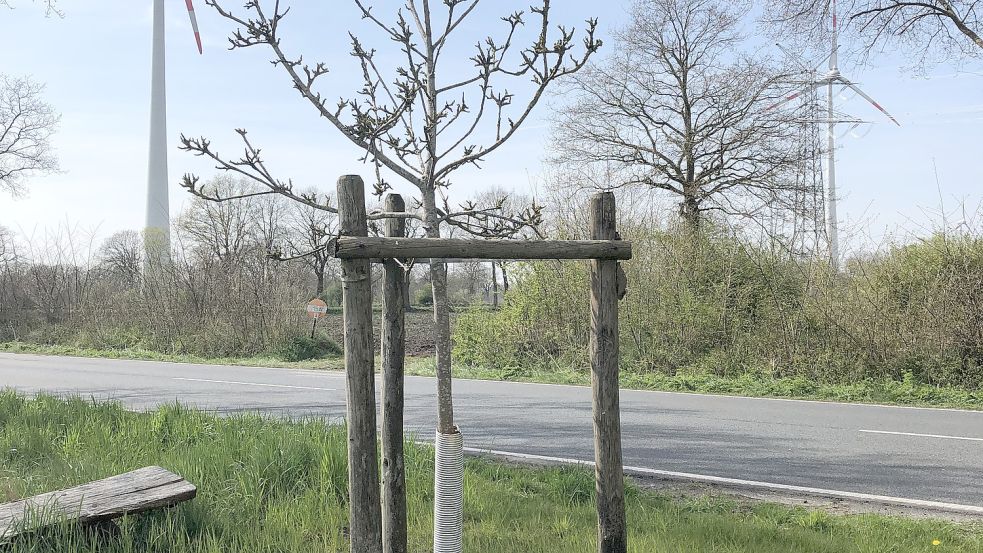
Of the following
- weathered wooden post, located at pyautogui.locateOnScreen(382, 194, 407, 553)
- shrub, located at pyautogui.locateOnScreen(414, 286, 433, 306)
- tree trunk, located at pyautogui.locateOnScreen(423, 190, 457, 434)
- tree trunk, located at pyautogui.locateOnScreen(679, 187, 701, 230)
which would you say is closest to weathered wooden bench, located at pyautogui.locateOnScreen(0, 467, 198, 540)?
weathered wooden post, located at pyautogui.locateOnScreen(382, 194, 407, 553)

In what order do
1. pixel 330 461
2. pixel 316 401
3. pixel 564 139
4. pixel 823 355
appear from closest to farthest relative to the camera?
1. pixel 330 461
2. pixel 316 401
3. pixel 823 355
4. pixel 564 139

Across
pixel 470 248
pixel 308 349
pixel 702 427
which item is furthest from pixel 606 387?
pixel 308 349

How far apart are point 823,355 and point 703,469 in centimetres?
695

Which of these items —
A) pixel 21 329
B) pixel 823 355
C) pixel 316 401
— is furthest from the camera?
pixel 21 329

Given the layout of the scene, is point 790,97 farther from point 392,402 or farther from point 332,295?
point 332,295

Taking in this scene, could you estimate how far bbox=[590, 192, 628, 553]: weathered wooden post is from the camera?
3.54 meters

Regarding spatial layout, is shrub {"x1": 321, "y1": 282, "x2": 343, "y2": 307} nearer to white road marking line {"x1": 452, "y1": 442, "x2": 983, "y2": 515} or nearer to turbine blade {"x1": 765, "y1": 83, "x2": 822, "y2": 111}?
turbine blade {"x1": 765, "y1": 83, "x2": 822, "y2": 111}

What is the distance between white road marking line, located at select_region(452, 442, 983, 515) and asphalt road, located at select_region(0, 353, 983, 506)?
140mm

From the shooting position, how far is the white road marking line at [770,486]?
5.52 meters

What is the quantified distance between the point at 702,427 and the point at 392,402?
20.1 feet

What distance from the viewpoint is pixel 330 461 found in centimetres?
485

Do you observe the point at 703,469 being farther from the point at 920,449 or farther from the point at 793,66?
the point at 793,66

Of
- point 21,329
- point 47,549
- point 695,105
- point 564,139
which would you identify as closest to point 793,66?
point 695,105

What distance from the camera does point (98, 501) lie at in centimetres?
398
